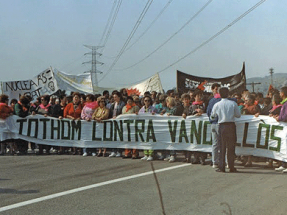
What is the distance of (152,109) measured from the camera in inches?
525

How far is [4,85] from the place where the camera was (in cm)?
2155

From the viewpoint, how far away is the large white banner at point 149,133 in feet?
36.7

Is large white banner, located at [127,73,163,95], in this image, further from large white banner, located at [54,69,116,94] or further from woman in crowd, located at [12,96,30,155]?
woman in crowd, located at [12,96,30,155]

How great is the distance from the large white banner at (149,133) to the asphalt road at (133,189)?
2.24 ft

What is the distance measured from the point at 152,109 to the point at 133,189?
5.45m

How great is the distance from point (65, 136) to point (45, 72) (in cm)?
654

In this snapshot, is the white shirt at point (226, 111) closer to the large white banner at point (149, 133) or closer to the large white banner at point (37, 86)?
the large white banner at point (149, 133)

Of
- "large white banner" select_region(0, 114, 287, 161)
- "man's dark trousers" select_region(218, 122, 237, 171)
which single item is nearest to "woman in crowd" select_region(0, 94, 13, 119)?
"large white banner" select_region(0, 114, 287, 161)

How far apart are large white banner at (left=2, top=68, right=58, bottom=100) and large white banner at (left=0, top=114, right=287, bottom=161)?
5.40 m

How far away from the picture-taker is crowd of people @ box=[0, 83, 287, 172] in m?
10.9

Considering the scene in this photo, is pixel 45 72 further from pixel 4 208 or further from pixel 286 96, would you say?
pixel 4 208

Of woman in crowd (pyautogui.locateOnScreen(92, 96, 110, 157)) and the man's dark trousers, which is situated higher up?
woman in crowd (pyautogui.locateOnScreen(92, 96, 110, 157))

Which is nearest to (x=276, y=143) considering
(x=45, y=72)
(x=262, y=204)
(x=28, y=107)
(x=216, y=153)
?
(x=216, y=153)

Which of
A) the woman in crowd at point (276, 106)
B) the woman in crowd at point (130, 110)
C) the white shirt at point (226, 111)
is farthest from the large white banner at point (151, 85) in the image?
the white shirt at point (226, 111)
